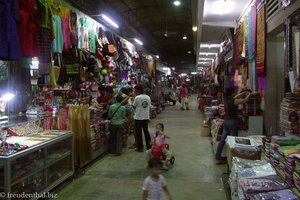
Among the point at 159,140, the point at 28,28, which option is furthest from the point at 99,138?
the point at 28,28

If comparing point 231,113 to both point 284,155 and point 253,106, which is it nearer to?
point 253,106

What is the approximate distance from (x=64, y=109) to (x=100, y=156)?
1.89 meters

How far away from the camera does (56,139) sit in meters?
4.70

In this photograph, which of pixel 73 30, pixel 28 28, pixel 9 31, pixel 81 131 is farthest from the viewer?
pixel 73 30

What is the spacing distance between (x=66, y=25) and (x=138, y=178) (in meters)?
3.08

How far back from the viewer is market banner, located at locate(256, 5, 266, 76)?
5280 mm

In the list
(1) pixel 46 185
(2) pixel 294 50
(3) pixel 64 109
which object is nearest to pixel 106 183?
(1) pixel 46 185

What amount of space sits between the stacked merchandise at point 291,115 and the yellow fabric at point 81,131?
3470mm

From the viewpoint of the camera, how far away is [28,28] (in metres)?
4.35

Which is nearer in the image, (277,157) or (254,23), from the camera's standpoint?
(277,157)

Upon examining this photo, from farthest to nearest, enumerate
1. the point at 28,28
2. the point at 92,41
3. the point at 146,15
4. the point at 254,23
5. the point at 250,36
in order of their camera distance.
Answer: the point at 146,15 → the point at 92,41 → the point at 250,36 → the point at 254,23 → the point at 28,28

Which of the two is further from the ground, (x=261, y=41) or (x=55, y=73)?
(x=261, y=41)

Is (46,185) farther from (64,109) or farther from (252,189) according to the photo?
(252,189)

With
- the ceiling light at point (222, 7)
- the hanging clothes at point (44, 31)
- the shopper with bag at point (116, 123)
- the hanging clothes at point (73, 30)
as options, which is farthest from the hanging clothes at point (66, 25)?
the ceiling light at point (222, 7)
